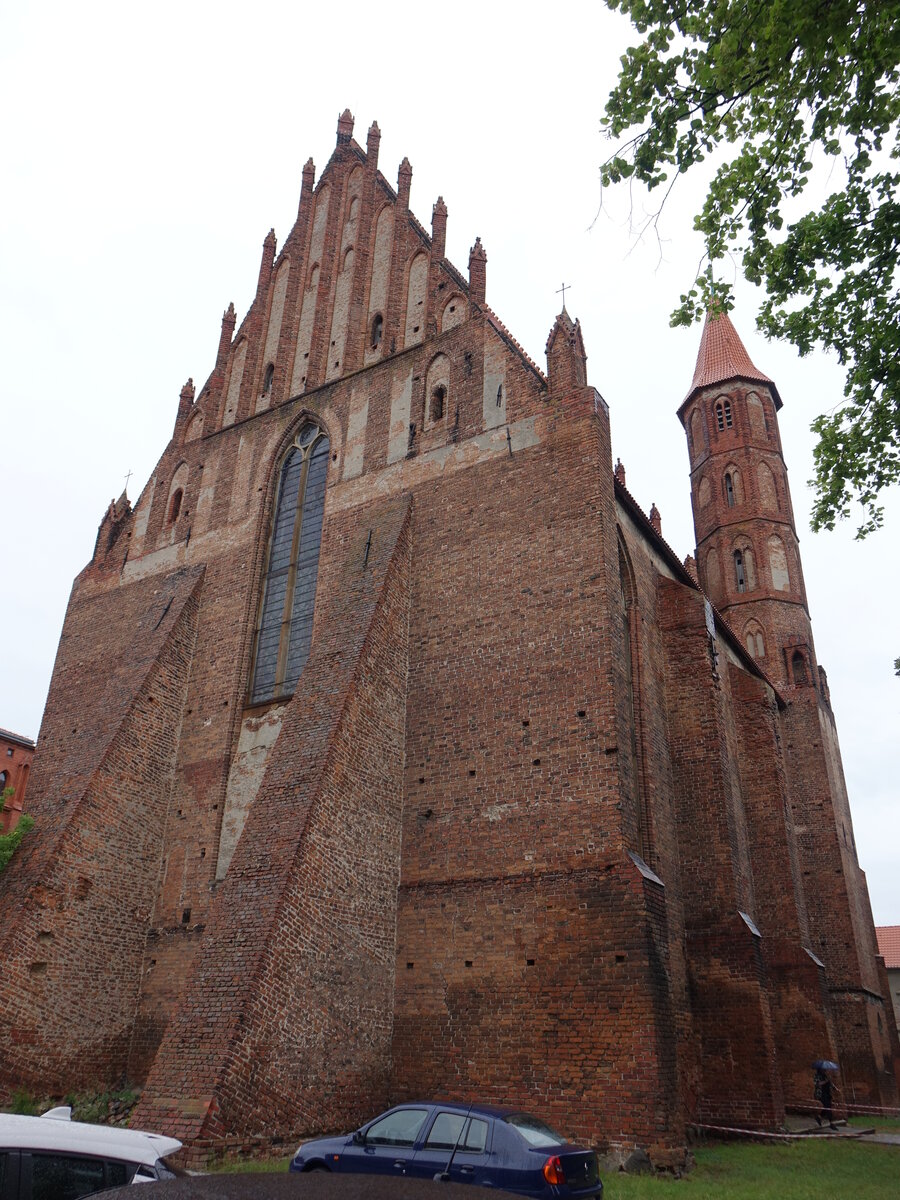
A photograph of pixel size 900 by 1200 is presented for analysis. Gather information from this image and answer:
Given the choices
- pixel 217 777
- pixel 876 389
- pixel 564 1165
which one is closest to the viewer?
pixel 564 1165

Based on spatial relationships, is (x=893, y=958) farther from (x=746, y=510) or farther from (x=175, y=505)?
(x=175, y=505)

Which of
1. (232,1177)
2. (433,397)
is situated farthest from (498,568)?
(232,1177)

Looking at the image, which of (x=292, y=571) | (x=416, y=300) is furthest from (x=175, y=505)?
(x=416, y=300)

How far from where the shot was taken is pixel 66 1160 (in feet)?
13.6

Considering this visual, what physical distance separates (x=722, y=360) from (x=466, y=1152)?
1108 inches

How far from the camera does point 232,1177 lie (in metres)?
2.92

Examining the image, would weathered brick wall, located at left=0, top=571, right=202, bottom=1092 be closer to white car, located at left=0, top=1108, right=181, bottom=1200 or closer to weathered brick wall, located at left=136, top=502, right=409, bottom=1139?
weathered brick wall, located at left=136, top=502, right=409, bottom=1139

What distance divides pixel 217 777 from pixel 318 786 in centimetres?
407

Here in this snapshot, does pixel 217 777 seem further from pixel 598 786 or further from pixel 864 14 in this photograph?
pixel 864 14

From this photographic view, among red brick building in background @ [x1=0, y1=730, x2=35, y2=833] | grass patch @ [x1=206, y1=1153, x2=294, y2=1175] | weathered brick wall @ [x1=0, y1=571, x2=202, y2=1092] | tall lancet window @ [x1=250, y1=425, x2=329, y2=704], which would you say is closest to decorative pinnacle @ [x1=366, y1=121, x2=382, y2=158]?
tall lancet window @ [x1=250, y1=425, x2=329, y2=704]

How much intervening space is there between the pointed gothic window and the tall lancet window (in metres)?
15.1

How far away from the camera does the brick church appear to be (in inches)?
404

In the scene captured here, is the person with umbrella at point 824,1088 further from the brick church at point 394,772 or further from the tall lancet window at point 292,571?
the tall lancet window at point 292,571

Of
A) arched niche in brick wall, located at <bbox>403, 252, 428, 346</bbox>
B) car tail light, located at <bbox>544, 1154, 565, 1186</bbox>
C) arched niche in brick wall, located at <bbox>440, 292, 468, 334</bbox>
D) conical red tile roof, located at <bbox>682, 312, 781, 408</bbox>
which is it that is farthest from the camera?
conical red tile roof, located at <bbox>682, 312, 781, 408</bbox>
